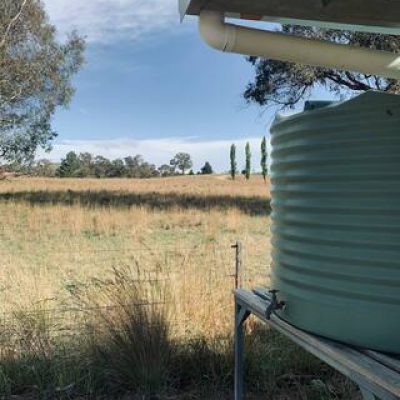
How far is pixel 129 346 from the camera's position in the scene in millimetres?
3162

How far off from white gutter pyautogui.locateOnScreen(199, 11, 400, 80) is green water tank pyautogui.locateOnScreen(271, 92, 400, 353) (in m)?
0.57

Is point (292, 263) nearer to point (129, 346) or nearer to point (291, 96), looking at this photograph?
point (129, 346)

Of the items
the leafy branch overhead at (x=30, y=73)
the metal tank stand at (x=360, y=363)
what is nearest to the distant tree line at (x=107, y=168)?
the leafy branch overhead at (x=30, y=73)

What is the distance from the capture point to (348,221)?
170 centimetres

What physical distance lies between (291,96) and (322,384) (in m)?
11.3

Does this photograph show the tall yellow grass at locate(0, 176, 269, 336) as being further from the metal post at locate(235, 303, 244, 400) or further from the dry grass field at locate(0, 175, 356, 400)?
the metal post at locate(235, 303, 244, 400)

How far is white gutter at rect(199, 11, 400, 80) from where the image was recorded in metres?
2.35

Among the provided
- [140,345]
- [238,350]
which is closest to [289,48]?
[238,350]

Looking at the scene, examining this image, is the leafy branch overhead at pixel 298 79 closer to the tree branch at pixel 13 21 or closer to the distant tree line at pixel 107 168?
the tree branch at pixel 13 21

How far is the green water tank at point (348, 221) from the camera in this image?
1.64 metres

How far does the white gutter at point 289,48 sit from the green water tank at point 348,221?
567 mm

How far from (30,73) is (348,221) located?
14.8 m

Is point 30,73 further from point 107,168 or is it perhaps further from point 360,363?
point 107,168

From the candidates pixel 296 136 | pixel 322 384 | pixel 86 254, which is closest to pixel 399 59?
pixel 296 136
